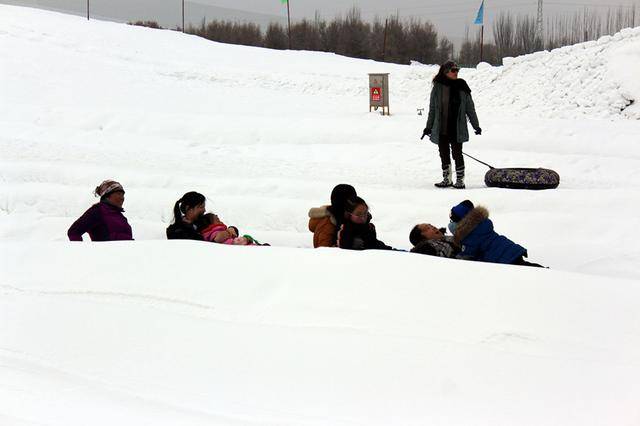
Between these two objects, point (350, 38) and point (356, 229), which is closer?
point (356, 229)

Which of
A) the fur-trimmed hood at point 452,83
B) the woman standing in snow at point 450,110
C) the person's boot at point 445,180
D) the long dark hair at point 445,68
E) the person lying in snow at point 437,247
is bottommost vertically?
the person lying in snow at point 437,247

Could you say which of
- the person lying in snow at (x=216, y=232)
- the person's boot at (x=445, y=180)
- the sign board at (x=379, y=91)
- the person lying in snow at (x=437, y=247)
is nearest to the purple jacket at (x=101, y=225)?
the person lying in snow at (x=216, y=232)

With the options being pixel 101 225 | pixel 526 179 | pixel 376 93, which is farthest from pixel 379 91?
pixel 101 225

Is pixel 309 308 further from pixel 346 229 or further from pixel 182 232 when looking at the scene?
pixel 182 232

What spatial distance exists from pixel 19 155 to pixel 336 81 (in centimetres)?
1098

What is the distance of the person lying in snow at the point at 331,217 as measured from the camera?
547 centimetres

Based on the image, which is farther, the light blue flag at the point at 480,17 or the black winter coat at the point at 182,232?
the light blue flag at the point at 480,17

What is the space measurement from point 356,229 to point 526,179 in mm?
3912

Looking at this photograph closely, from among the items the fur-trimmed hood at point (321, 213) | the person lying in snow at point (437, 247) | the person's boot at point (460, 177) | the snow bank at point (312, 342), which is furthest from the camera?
the person's boot at point (460, 177)

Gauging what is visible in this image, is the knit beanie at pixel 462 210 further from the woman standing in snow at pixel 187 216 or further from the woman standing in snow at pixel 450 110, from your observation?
the woman standing in snow at pixel 450 110

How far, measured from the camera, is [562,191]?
27.6 ft

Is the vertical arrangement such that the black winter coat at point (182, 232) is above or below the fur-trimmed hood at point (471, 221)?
below

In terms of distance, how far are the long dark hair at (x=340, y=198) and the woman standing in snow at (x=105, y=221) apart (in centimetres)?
180

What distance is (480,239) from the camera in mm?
5074
